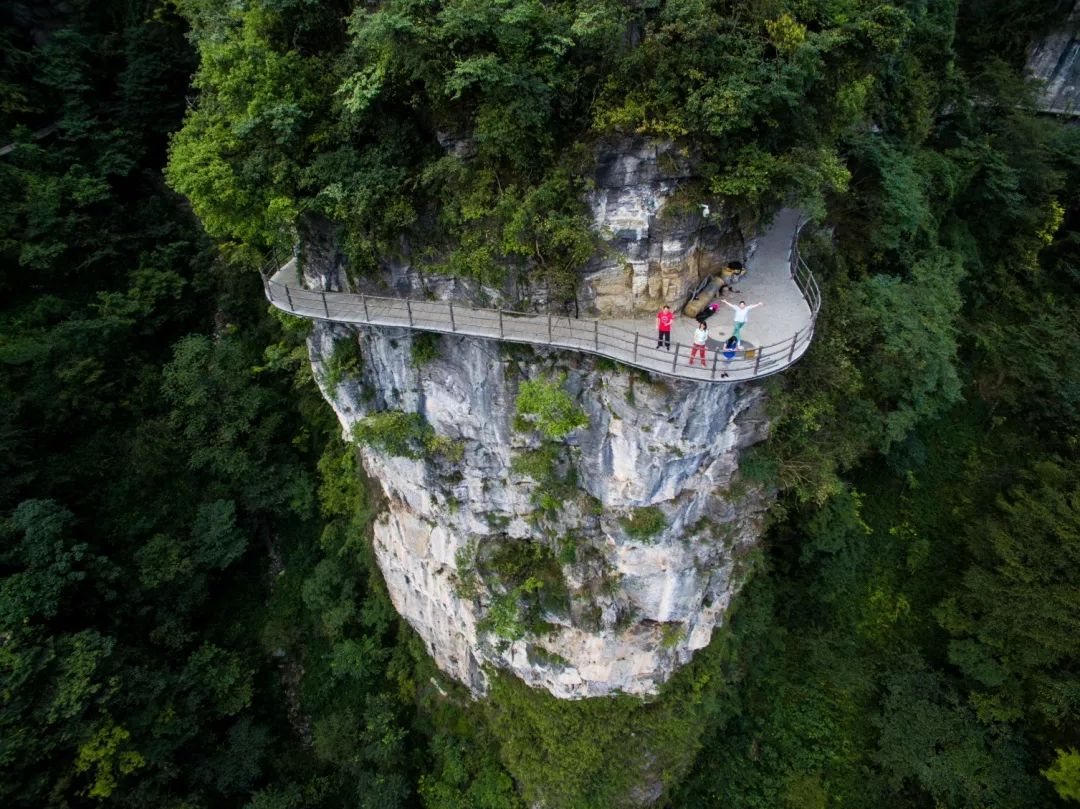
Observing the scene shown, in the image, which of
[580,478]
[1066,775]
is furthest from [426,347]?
[1066,775]

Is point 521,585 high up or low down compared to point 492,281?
down

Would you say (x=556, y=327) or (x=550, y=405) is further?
(x=550, y=405)

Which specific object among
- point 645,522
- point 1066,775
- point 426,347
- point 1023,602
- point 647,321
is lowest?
point 1066,775

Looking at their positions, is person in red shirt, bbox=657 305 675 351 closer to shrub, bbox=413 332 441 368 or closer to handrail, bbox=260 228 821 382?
handrail, bbox=260 228 821 382

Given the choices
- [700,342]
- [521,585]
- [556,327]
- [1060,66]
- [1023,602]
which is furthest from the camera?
[1060,66]

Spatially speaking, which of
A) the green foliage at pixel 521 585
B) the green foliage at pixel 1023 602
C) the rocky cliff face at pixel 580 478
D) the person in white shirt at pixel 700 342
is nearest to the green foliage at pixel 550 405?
the rocky cliff face at pixel 580 478

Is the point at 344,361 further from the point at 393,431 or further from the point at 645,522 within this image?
the point at 645,522
